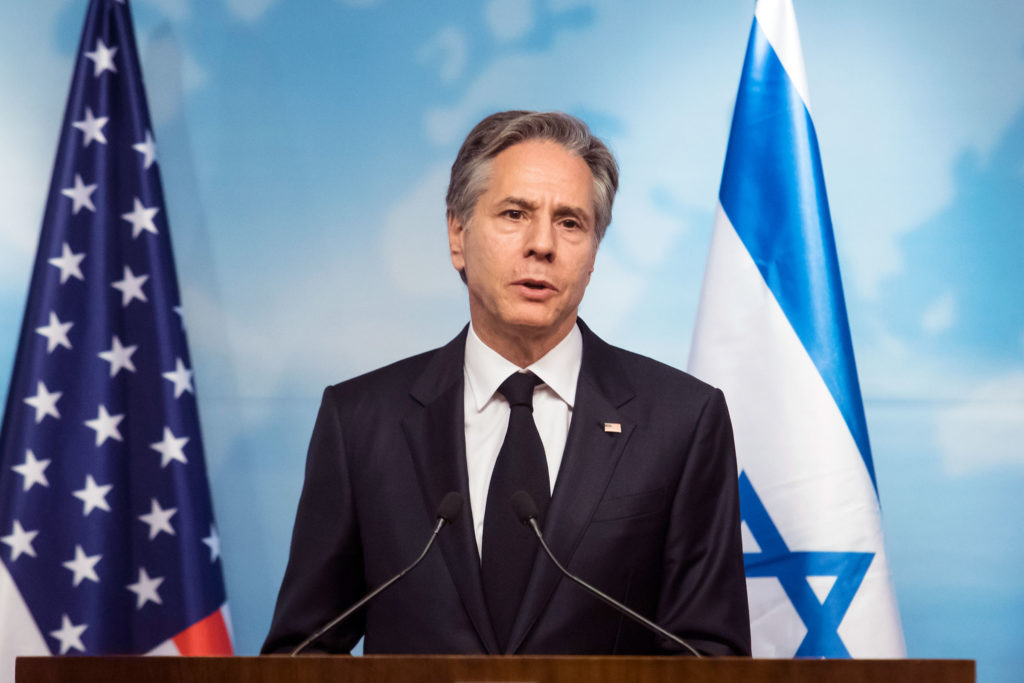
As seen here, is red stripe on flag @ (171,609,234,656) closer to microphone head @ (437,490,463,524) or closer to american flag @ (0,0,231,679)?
american flag @ (0,0,231,679)

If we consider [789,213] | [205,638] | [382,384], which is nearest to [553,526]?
[382,384]

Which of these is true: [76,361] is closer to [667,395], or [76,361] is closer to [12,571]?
[12,571]

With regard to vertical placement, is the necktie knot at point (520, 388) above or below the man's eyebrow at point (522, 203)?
below

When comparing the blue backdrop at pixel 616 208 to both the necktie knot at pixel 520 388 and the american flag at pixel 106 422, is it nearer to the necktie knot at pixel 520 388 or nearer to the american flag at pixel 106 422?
the american flag at pixel 106 422

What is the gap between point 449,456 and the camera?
1.95 metres

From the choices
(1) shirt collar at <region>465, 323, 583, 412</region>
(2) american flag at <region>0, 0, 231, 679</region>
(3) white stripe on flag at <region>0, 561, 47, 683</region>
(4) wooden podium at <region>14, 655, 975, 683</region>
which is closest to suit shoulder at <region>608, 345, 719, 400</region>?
(1) shirt collar at <region>465, 323, 583, 412</region>

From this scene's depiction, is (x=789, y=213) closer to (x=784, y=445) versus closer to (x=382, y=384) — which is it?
(x=784, y=445)

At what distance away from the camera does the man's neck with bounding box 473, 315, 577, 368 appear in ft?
6.74

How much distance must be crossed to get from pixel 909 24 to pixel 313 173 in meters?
2.05

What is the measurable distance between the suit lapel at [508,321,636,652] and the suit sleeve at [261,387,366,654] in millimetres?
385

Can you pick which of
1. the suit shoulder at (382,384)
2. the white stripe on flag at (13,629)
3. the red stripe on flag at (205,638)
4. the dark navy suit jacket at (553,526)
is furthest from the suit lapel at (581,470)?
the white stripe on flag at (13,629)

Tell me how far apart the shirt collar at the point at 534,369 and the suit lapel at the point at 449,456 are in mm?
36

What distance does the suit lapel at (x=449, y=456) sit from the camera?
1.80 m

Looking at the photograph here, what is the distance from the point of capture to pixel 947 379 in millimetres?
3223
